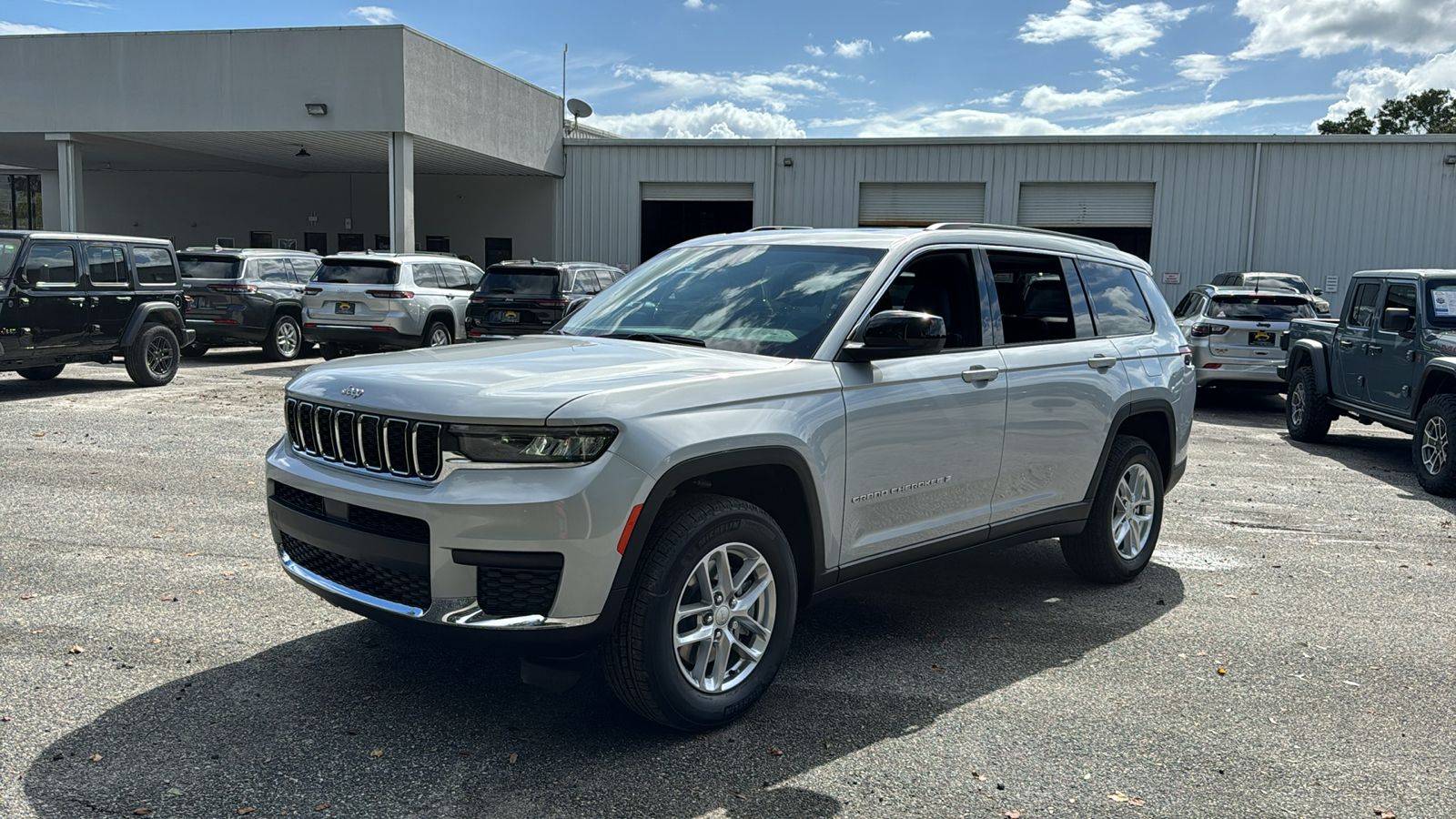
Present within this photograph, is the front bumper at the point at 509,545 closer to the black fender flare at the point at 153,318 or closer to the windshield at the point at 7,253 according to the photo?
the windshield at the point at 7,253

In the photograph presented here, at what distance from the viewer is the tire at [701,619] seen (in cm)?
356

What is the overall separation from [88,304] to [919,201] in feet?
65.0

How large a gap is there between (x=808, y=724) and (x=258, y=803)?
5.91 feet

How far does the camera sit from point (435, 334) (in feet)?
58.7

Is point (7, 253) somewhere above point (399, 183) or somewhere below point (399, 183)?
below

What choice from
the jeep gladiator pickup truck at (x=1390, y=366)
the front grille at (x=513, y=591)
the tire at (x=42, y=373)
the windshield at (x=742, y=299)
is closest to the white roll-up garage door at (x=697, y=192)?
the tire at (x=42, y=373)

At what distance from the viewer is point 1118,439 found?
5.88m

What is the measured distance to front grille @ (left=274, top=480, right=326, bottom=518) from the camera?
12.6 feet

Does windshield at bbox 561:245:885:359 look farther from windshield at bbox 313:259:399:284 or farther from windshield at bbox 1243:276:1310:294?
windshield at bbox 1243:276:1310:294

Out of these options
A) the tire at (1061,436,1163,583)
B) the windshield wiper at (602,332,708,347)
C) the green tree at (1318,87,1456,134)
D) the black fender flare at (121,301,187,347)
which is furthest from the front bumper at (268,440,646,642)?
the green tree at (1318,87,1456,134)

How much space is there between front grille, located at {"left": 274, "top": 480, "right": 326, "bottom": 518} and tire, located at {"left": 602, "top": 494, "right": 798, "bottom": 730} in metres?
1.14

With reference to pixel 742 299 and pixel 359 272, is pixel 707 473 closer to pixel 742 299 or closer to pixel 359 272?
pixel 742 299


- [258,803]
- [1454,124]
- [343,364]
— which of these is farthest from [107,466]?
[1454,124]

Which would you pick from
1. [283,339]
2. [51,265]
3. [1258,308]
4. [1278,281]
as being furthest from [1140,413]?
[283,339]
